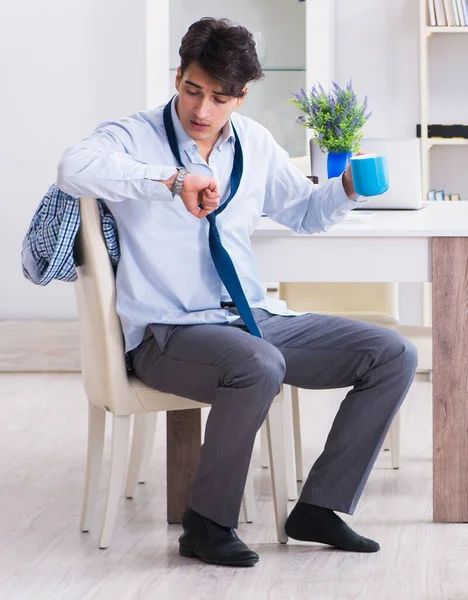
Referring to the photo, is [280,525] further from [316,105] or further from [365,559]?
[316,105]

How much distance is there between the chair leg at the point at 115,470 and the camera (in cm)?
239

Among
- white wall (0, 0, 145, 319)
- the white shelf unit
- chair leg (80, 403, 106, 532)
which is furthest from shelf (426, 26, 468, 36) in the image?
chair leg (80, 403, 106, 532)

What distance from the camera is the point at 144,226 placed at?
2.35 meters

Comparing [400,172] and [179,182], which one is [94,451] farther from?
[400,172]

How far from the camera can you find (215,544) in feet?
7.49

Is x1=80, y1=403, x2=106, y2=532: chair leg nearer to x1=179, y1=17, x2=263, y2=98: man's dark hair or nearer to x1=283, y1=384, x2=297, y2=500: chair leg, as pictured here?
x1=283, y1=384, x2=297, y2=500: chair leg

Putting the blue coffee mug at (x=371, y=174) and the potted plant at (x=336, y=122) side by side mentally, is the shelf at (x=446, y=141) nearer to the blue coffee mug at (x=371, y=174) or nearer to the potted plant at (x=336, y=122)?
the potted plant at (x=336, y=122)

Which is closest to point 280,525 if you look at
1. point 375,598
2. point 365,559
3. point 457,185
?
point 365,559

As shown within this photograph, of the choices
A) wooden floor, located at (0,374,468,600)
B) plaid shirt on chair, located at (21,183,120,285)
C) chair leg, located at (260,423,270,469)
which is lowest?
wooden floor, located at (0,374,468,600)

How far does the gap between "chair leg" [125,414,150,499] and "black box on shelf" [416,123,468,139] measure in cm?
228

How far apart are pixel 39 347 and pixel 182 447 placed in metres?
2.20

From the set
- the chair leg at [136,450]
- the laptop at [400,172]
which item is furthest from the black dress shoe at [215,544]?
the laptop at [400,172]

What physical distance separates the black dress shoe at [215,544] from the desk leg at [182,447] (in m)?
0.28

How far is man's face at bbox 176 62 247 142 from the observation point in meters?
2.31
